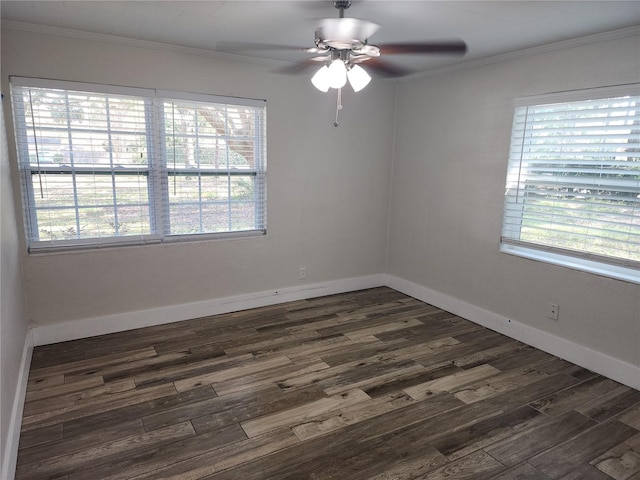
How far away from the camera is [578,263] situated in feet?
10.2

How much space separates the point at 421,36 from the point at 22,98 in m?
2.82

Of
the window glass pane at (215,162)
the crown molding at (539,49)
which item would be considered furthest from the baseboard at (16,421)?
the crown molding at (539,49)

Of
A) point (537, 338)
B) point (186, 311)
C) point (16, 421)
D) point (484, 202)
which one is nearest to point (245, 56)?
point (186, 311)

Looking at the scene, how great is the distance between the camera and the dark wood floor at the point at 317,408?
80.4 inches

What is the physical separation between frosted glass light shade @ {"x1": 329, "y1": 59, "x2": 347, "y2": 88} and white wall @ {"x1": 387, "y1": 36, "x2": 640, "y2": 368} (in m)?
1.94

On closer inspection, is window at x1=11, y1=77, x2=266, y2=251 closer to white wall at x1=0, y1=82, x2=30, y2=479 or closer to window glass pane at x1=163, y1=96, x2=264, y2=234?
window glass pane at x1=163, y1=96, x2=264, y2=234

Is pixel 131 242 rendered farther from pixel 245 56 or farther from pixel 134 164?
pixel 245 56

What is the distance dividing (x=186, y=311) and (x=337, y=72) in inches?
102

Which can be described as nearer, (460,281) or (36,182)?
(36,182)

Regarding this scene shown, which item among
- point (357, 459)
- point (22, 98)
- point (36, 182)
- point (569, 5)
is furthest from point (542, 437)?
point (22, 98)

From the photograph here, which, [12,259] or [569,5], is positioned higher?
[569,5]

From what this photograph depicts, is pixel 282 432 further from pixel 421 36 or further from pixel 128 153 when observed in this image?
pixel 421 36

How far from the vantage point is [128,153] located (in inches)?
131

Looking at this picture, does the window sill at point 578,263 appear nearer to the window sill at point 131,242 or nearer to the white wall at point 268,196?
the white wall at point 268,196
